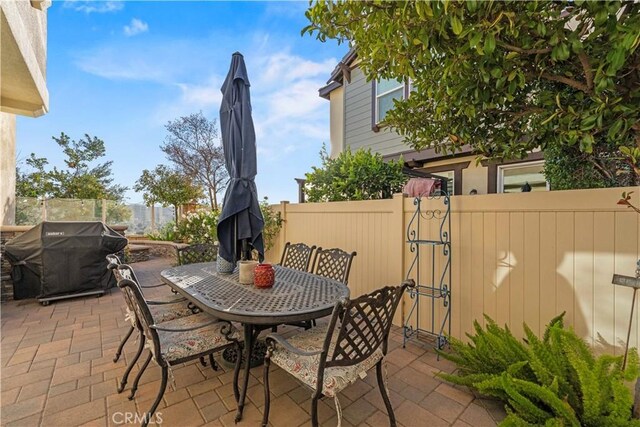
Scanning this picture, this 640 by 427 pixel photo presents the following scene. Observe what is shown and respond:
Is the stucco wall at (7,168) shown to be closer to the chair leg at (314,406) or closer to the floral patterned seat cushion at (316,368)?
the floral patterned seat cushion at (316,368)

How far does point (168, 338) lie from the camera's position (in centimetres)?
215

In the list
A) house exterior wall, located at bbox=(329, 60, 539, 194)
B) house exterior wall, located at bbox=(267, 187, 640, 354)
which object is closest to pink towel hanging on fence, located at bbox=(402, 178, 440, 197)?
house exterior wall, located at bbox=(267, 187, 640, 354)

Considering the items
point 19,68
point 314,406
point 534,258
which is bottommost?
point 314,406

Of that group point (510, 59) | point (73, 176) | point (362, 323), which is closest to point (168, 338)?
point (362, 323)

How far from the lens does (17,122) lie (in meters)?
6.61

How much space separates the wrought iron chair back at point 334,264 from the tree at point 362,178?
4.28 ft

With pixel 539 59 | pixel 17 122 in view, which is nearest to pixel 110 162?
pixel 17 122

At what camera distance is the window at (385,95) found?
20.7 ft

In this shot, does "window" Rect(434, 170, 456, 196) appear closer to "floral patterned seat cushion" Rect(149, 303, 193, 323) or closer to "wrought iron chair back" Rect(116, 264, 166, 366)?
"floral patterned seat cushion" Rect(149, 303, 193, 323)

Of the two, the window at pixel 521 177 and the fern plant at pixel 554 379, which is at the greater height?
the window at pixel 521 177

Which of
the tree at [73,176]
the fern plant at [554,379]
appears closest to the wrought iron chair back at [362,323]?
the fern plant at [554,379]

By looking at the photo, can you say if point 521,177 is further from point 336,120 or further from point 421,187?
point 336,120

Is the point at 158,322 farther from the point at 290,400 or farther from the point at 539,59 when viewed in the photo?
the point at 539,59

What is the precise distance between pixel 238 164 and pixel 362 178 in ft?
7.02
